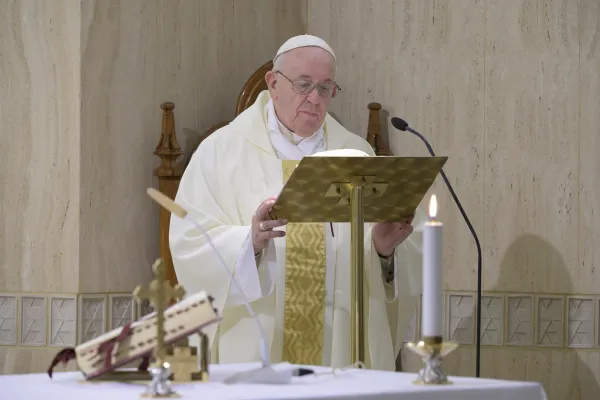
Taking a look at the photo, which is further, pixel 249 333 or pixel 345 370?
pixel 249 333

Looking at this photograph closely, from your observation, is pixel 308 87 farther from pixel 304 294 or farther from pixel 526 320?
pixel 526 320

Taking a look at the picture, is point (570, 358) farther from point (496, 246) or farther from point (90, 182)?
point (90, 182)

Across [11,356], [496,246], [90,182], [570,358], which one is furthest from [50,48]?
[570,358]

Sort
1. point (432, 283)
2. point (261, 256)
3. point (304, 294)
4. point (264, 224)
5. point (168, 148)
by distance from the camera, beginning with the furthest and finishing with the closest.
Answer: point (168, 148)
point (304, 294)
point (261, 256)
point (264, 224)
point (432, 283)

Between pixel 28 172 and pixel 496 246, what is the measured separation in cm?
270

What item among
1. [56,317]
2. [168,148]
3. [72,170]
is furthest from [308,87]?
[56,317]

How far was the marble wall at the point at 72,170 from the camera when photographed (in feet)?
19.6

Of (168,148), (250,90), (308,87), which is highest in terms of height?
(250,90)

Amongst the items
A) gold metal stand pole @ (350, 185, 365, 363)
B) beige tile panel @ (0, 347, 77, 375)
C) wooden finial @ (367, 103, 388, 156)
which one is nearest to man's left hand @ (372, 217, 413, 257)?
gold metal stand pole @ (350, 185, 365, 363)

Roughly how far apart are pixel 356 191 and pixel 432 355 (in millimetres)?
1181

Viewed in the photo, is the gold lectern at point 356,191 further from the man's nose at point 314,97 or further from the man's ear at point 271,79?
the man's ear at point 271,79

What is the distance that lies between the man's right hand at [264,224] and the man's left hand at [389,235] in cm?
47

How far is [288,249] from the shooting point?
5328mm

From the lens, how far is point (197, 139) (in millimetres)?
6539
